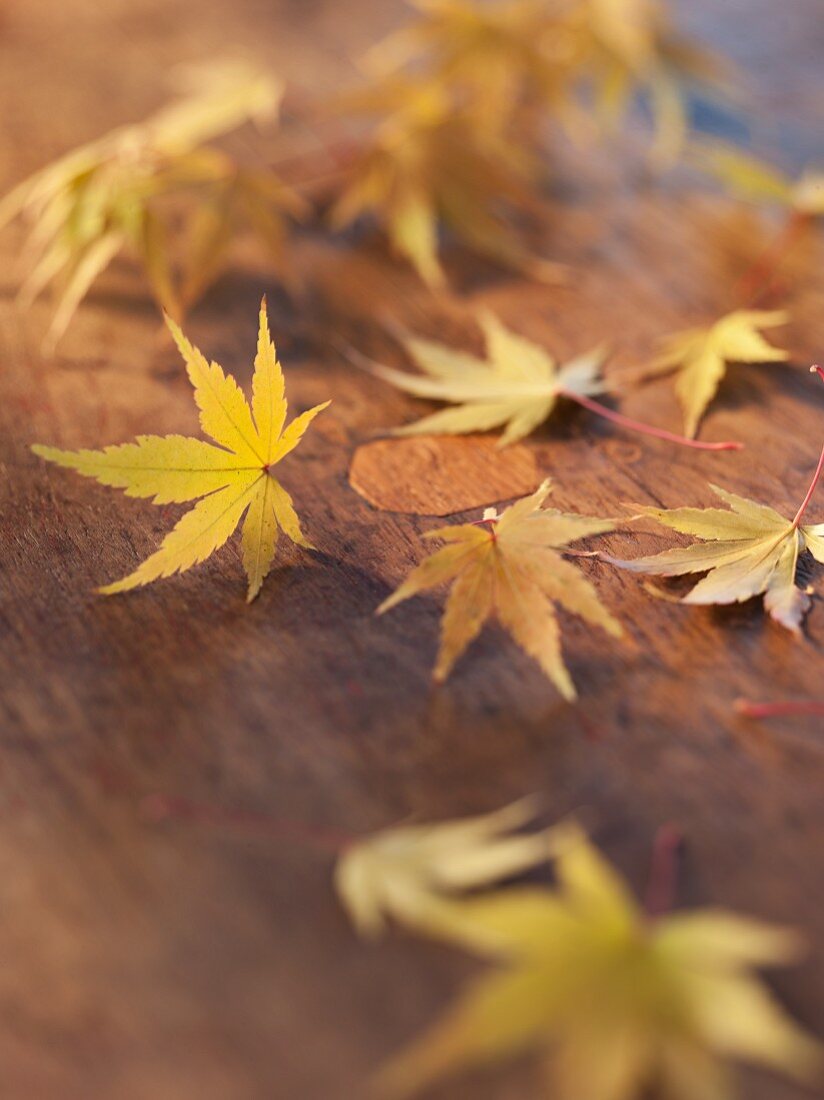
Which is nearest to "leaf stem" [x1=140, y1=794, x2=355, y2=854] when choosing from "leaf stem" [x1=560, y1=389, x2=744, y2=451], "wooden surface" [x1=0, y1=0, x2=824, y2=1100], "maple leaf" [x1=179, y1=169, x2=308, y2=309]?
"wooden surface" [x1=0, y1=0, x2=824, y2=1100]

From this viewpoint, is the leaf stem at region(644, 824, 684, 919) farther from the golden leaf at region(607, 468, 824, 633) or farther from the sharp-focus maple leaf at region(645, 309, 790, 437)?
the sharp-focus maple leaf at region(645, 309, 790, 437)

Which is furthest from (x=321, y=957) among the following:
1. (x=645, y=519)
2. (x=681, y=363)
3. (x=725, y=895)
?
(x=681, y=363)

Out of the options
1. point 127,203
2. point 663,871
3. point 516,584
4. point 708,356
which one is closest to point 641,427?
point 708,356

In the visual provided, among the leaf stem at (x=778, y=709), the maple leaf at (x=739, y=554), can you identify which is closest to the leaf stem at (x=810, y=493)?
the maple leaf at (x=739, y=554)

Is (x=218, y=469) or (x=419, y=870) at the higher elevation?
(x=218, y=469)

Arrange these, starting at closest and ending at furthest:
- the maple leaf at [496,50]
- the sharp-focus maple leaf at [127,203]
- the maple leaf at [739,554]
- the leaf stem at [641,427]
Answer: the maple leaf at [739,554] → the leaf stem at [641,427] → the sharp-focus maple leaf at [127,203] → the maple leaf at [496,50]

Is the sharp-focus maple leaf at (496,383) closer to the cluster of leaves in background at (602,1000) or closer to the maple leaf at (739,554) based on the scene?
the maple leaf at (739,554)

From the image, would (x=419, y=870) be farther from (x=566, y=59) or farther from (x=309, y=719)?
(x=566, y=59)
